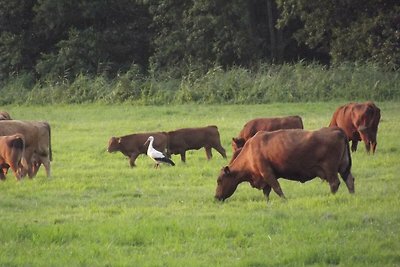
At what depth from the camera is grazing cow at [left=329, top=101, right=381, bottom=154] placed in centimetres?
2041

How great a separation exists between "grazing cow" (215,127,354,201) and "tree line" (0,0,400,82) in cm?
2789

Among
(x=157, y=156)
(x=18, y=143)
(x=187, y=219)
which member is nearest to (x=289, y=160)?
(x=187, y=219)

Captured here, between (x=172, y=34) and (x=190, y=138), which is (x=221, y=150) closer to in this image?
(x=190, y=138)

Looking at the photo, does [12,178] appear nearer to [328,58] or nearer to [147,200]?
[147,200]

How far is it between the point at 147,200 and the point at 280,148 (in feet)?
7.16

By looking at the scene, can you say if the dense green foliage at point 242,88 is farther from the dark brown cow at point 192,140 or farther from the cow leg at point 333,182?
the cow leg at point 333,182

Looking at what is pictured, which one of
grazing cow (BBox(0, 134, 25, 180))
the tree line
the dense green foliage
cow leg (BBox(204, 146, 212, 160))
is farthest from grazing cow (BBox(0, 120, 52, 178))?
the tree line

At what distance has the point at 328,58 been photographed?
1909 inches

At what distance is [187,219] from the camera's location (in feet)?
40.5

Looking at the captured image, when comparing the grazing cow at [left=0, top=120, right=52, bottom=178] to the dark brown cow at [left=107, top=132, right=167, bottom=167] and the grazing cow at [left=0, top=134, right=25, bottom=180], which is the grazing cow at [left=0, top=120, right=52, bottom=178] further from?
the dark brown cow at [left=107, top=132, right=167, bottom=167]

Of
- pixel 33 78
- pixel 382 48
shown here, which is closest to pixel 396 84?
pixel 382 48

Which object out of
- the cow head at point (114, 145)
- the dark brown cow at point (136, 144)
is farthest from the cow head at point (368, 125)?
the cow head at point (114, 145)

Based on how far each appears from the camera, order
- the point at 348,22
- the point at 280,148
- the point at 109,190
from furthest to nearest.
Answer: the point at 348,22
the point at 109,190
the point at 280,148

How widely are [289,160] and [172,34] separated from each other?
33303 mm
